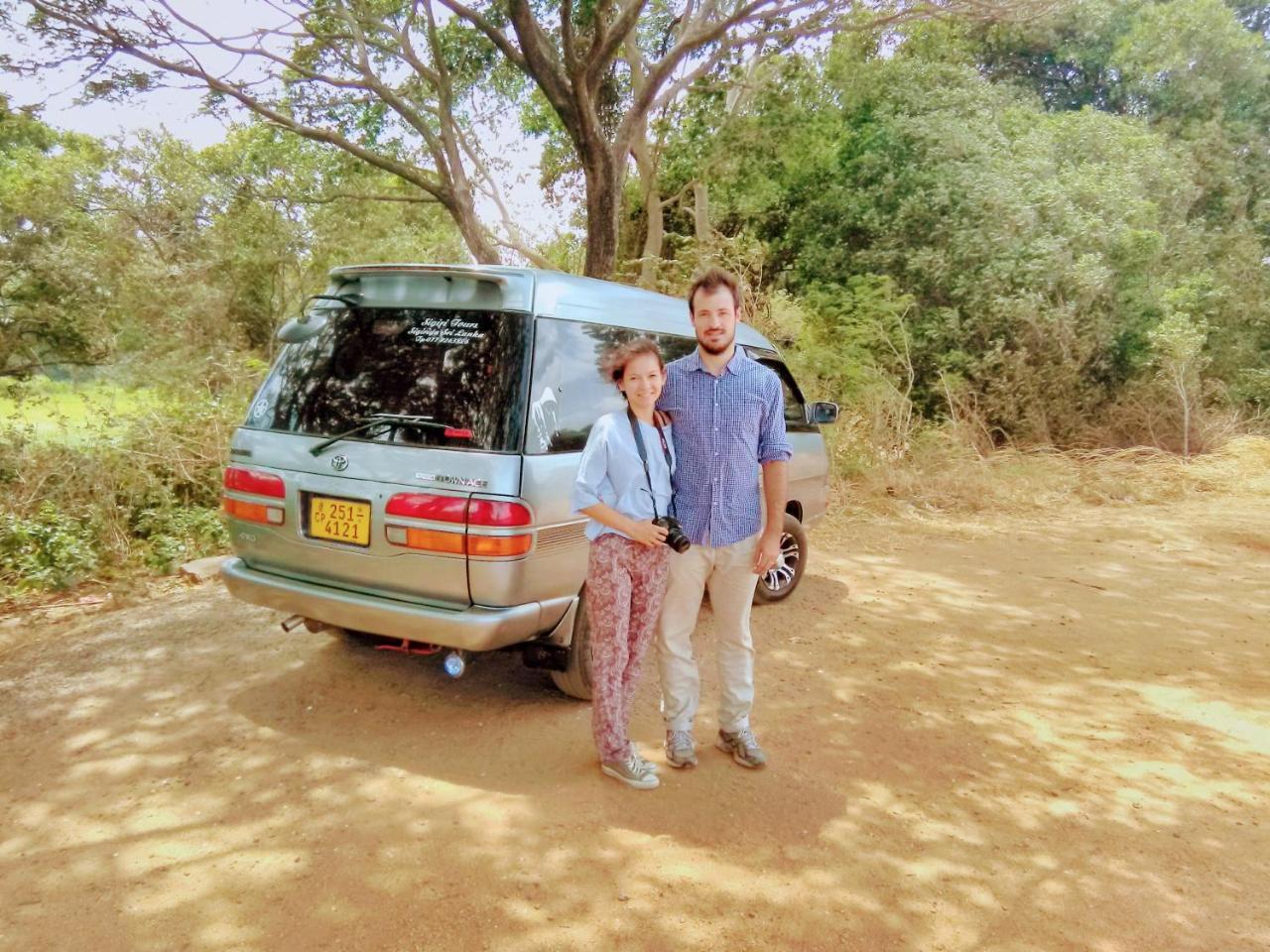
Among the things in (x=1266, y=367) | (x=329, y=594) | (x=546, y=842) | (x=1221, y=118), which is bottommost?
(x=546, y=842)

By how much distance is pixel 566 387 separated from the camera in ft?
12.0

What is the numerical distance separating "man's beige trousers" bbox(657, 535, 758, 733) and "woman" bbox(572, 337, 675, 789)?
82 mm

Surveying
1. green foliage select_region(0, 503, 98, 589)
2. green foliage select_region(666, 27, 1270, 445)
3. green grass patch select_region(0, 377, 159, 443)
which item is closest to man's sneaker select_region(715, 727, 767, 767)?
green foliage select_region(0, 503, 98, 589)

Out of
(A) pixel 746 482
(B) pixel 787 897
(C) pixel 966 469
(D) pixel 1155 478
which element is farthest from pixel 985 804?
(D) pixel 1155 478

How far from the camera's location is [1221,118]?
19.0 meters

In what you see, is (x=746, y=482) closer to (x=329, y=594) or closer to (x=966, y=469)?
(x=329, y=594)

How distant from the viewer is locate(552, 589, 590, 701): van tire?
372cm

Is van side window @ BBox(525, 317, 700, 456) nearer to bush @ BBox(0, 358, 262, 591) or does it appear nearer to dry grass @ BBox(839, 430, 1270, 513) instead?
bush @ BBox(0, 358, 262, 591)

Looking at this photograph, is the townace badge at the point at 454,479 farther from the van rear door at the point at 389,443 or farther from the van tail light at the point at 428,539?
the van tail light at the point at 428,539

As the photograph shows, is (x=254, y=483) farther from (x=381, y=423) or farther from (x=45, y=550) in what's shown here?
(x=45, y=550)

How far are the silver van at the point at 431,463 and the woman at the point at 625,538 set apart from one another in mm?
401

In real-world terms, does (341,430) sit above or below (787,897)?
above

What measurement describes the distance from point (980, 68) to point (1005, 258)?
442 inches

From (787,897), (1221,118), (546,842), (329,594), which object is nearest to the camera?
(787,897)
